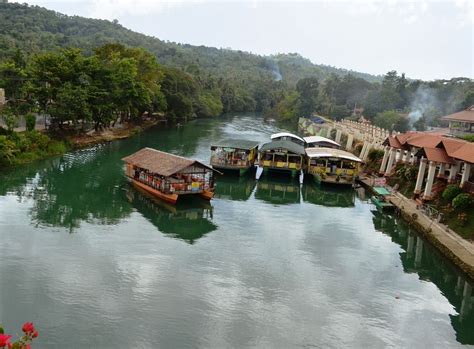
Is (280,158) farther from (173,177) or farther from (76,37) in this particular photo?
(76,37)

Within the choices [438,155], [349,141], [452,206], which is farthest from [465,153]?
[349,141]

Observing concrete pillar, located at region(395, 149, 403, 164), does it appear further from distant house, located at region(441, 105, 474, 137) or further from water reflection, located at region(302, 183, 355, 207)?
distant house, located at region(441, 105, 474, 137)

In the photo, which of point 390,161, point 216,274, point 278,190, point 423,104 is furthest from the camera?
point 423,104

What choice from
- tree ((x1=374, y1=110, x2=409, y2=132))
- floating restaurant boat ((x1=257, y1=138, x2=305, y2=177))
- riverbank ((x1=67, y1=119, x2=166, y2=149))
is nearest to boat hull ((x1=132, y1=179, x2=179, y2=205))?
floating restaurant boat ((x1=257, y1=138, x2=305, y2=177))

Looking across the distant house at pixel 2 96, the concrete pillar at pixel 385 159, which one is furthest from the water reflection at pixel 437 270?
the distant house at pixel 2 96

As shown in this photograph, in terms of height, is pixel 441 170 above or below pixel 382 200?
above
